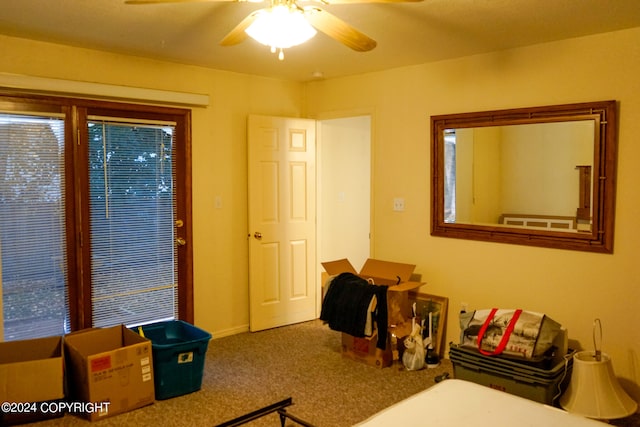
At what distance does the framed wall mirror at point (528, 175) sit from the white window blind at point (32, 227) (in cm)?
284

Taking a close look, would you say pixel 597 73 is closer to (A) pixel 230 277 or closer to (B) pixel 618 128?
(B) pixel 618 128

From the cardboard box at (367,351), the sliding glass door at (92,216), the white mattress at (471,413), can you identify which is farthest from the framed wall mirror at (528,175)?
the sliding glass door at (92,216)

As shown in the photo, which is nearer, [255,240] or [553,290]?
[553,290]

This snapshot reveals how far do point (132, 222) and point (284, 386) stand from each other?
173 centimetres

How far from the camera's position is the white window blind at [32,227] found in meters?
3.33

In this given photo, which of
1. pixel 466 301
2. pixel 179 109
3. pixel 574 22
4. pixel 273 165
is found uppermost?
pixel 574 22

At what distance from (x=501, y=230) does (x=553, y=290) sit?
0.54m

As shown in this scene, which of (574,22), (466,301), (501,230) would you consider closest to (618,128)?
(574,22)

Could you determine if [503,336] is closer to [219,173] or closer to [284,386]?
[284,386]

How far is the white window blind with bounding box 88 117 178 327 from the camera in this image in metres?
3.72

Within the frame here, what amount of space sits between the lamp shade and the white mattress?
1.17 metres

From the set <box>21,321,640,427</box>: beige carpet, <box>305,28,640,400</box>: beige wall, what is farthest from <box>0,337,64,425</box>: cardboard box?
Answer: <box>305,28,640,400</box>: beige wall

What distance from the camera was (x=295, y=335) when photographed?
4.51 m

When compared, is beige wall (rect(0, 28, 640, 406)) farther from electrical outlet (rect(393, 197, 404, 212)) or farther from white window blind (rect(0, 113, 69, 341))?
white window blind (rect(0, 113, 69, 341))
